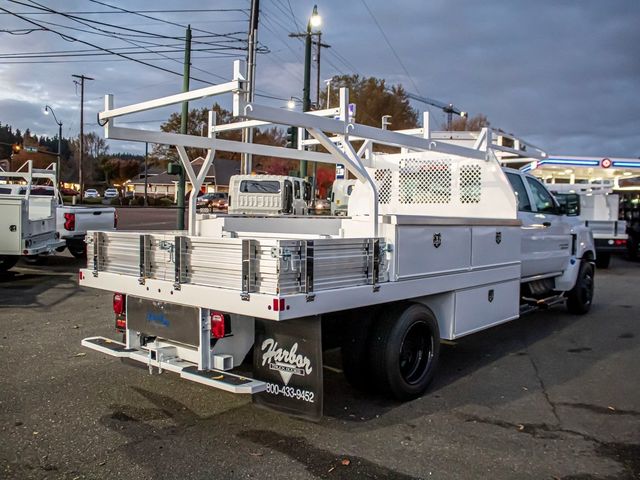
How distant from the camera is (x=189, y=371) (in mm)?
4383

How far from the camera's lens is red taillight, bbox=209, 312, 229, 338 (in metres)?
4.36

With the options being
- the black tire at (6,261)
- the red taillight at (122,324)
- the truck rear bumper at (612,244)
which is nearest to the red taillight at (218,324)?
the red taillight at (122,324)

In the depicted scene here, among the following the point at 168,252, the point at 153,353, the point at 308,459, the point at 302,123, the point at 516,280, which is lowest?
the point at 308,459

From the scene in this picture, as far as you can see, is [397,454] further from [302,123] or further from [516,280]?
[516,280]

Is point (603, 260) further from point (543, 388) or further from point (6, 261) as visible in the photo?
point (6, 261)

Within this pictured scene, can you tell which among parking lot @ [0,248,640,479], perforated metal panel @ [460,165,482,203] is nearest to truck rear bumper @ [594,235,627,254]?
parking lot @ [0,248,640,479]

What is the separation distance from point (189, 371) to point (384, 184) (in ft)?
12.9

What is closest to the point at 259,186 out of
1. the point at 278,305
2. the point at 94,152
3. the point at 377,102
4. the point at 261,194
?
the point at 261,194

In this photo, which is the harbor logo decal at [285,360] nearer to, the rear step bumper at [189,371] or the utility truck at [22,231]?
the rear step bumper at [189,371]

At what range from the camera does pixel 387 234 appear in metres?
4.72

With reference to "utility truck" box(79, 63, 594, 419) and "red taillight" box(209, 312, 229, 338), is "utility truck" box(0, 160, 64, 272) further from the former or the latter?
"red taillight" box(209, 312, 229, 338)

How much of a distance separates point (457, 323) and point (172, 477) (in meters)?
2.99

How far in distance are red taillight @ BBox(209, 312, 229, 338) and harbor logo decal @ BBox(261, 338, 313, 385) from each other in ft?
1.04

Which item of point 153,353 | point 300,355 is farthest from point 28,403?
point 300,355
